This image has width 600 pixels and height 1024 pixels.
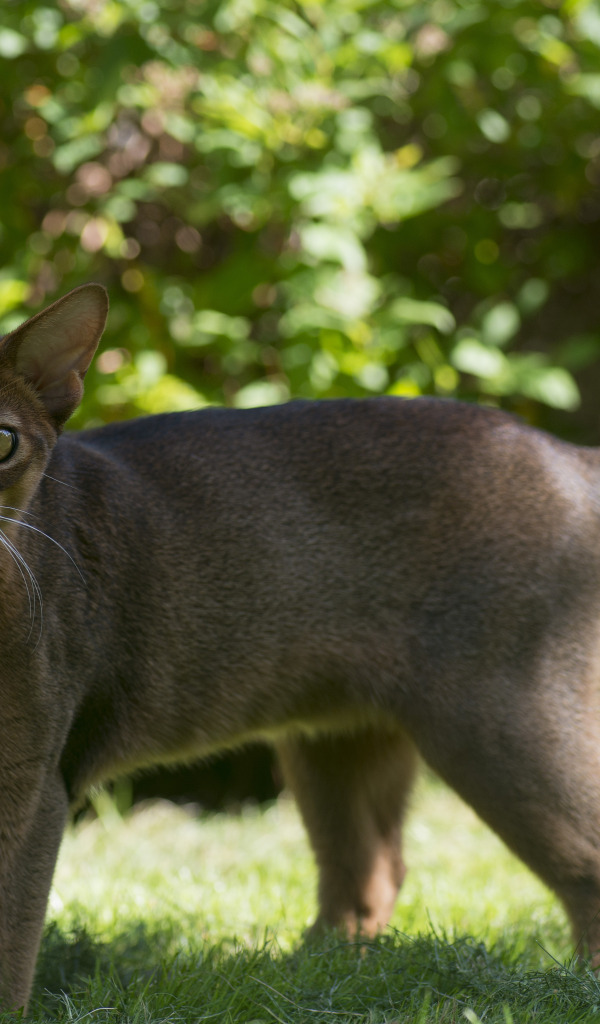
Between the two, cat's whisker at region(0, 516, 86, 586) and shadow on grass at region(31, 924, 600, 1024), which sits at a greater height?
cat's whisker at region(0, 516, 86, 586)

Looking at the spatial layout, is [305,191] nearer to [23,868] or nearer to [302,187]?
[302,187]

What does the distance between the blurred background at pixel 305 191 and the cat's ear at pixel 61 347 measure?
1.92 metres

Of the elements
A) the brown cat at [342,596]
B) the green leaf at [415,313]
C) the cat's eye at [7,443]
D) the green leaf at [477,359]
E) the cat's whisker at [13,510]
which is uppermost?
the cat's eye at [7,443]

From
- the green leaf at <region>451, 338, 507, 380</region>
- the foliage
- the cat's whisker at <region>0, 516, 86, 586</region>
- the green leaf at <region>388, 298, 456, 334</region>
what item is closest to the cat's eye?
the cat's whisker at <region>0, 516, 86, 586</region>

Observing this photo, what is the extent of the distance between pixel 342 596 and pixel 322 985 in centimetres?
89

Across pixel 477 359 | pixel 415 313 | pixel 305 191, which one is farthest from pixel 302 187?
pixel 477 359

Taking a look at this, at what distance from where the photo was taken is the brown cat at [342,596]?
2.78 meters

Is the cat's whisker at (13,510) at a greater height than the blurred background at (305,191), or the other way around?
the cat's whisker at (13,510)

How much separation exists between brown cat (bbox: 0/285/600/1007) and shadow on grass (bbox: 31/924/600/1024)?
1.02 ft

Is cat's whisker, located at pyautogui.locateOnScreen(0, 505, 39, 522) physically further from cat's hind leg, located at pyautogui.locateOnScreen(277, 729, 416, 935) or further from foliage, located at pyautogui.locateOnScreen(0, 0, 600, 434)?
foliage, located at pyautogui.locateOnScreen(0, 0, 600, 434)

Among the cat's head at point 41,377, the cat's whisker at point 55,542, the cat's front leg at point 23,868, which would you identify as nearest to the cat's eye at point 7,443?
the cat's head at point 41,377

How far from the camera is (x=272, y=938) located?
2881mm

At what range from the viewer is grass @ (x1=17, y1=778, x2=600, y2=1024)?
94.3 inches

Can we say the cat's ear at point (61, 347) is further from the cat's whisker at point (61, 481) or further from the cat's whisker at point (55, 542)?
the cat's whisker at point (55, 542)
